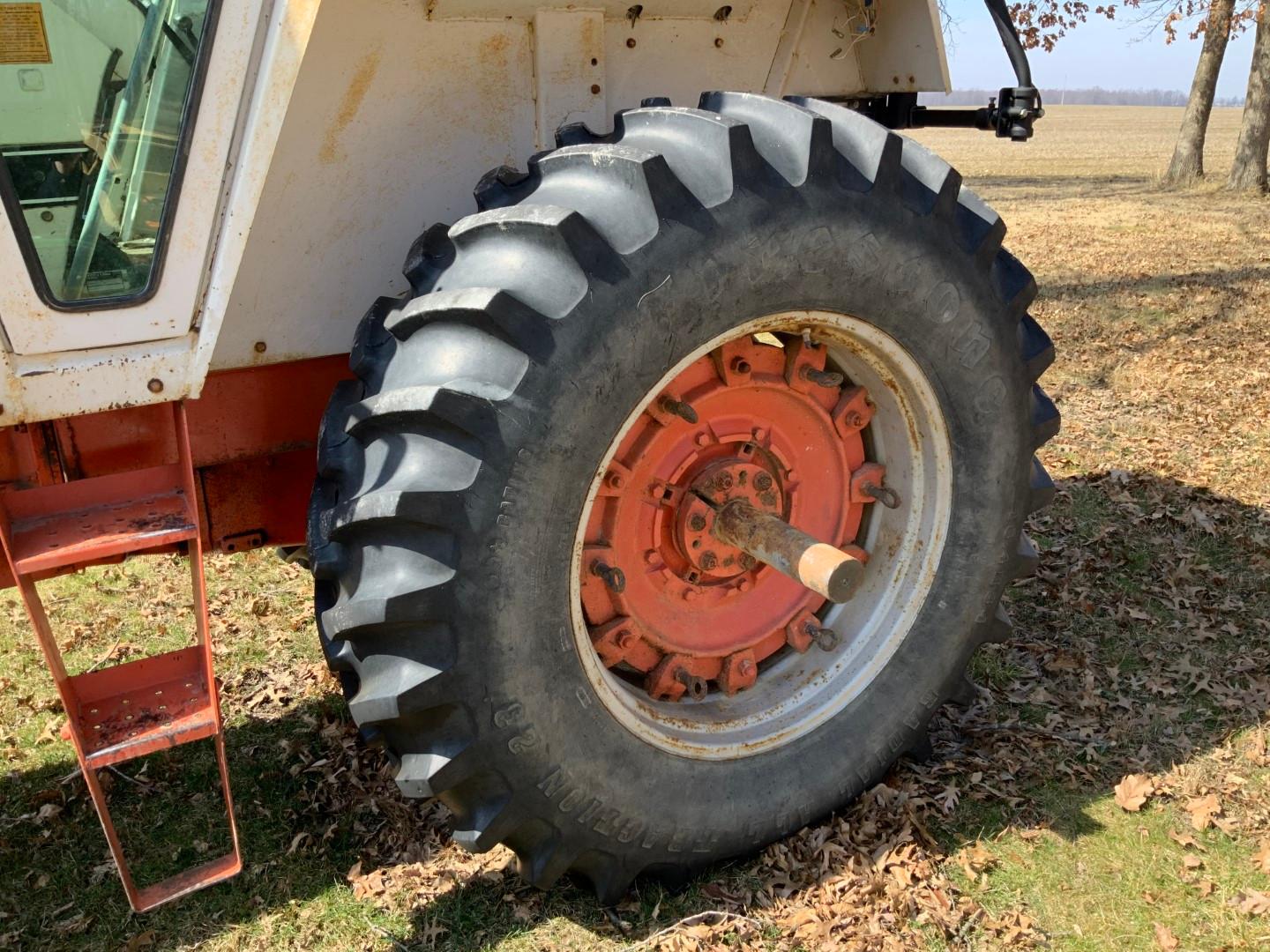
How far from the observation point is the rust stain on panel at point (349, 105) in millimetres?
2660

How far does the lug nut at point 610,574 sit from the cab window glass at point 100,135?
1225mm

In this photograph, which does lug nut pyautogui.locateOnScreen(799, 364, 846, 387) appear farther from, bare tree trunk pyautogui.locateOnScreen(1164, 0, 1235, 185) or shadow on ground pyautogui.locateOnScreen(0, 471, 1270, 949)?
bare tree trunk pyautogui.locateOnScreen(1164, 0, 1235, 185)

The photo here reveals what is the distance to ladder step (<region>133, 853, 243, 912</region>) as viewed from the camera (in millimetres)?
2561

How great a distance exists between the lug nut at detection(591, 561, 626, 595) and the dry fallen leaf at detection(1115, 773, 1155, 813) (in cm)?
166

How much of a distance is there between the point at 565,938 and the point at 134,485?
1.52m

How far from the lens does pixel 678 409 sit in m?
2.85

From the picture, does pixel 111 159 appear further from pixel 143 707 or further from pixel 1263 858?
pixel 1263 858

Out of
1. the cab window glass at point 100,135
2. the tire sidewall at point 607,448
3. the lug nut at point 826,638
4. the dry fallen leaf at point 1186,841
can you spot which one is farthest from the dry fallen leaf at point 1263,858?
the cab window glass at point 100,135

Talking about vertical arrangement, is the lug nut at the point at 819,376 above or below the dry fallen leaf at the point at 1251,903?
above

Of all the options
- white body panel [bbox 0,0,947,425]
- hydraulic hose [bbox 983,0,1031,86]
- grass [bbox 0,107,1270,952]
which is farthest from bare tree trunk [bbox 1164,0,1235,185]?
white body panel [bbox 0,0,947,425]

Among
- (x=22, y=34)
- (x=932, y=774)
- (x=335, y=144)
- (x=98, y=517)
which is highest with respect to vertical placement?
(x=22, y=34)

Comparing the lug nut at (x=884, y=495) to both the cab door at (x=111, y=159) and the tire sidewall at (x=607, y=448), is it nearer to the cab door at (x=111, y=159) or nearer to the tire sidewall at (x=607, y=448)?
the tire sidewall at (x=607, y=448)

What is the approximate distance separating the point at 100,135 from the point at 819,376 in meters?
1.81

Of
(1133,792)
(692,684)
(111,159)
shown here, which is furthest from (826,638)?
(111,159)
